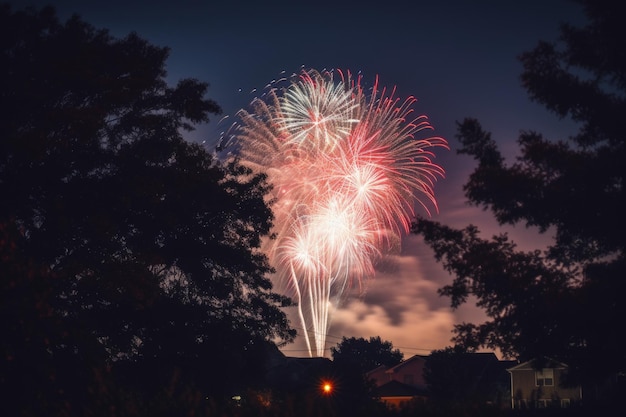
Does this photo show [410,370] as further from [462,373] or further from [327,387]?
[327,387]

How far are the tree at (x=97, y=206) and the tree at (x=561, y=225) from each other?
9110 mm

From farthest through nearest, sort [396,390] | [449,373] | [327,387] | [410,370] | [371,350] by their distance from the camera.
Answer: [371,350] → [410,370] → [396,390] → [449,373] → [327,387]

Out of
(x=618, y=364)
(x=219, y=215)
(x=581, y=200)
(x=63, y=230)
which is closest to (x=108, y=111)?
(x=63, y=230)

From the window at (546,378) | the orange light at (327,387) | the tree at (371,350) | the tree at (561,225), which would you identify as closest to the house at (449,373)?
the orange light at (327,387)

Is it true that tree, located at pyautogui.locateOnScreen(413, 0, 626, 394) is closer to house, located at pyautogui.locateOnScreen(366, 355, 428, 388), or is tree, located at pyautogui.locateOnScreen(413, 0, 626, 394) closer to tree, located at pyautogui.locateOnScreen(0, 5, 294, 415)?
tree, located at pyautogui.locateOnScreen(0, 5, 294, 415)

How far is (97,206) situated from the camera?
2395 cm

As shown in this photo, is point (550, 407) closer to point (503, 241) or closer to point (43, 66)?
point (503, 241)

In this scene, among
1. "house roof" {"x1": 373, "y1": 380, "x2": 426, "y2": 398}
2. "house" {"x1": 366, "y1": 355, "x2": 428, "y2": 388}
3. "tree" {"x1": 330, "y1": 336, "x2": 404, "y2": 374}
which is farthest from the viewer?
"tree" {"x1": 330, "y1": 336, "x2": 404, "y2": 374}

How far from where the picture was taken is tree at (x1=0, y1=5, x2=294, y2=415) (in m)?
21.8

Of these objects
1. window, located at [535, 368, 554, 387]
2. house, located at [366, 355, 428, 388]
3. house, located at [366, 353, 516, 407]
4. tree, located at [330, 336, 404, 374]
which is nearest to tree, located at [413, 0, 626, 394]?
house, located at [366, 353, 516, 407]

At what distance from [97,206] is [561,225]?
15.0 m

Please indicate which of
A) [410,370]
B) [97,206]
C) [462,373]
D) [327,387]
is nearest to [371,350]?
[410,370]

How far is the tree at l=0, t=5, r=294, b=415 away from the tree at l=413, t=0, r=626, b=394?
359 inches

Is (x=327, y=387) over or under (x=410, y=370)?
under
